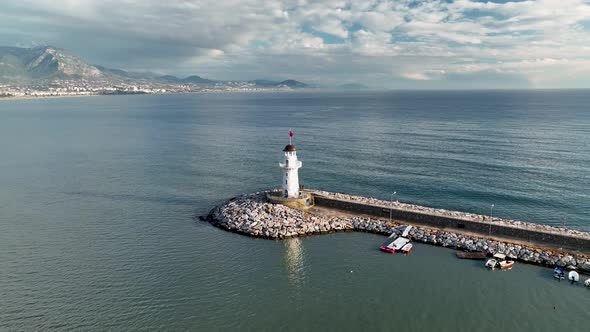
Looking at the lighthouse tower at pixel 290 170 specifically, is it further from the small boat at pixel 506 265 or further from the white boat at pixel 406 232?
the small boat at pixel 506 265

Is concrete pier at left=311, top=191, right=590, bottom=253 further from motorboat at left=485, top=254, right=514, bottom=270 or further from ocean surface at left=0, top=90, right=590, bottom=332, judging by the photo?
motorboat at left=485, top=254, right=514, bottom=270

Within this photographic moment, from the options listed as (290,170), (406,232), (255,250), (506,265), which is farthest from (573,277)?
(290,170)

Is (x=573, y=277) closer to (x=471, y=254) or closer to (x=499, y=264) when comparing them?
(x=499, y=264)

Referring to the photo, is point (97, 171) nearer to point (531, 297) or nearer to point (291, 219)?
point (291, 219)

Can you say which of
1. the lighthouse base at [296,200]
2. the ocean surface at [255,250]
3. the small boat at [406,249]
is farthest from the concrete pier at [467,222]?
the small boat at [406,249]

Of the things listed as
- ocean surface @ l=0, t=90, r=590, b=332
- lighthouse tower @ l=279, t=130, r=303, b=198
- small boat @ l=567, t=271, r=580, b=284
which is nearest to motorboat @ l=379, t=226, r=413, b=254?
ocean surface @ l=0, t=90, r=590, b=332

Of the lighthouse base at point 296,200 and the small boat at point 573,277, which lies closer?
the small boat at point 573,277
